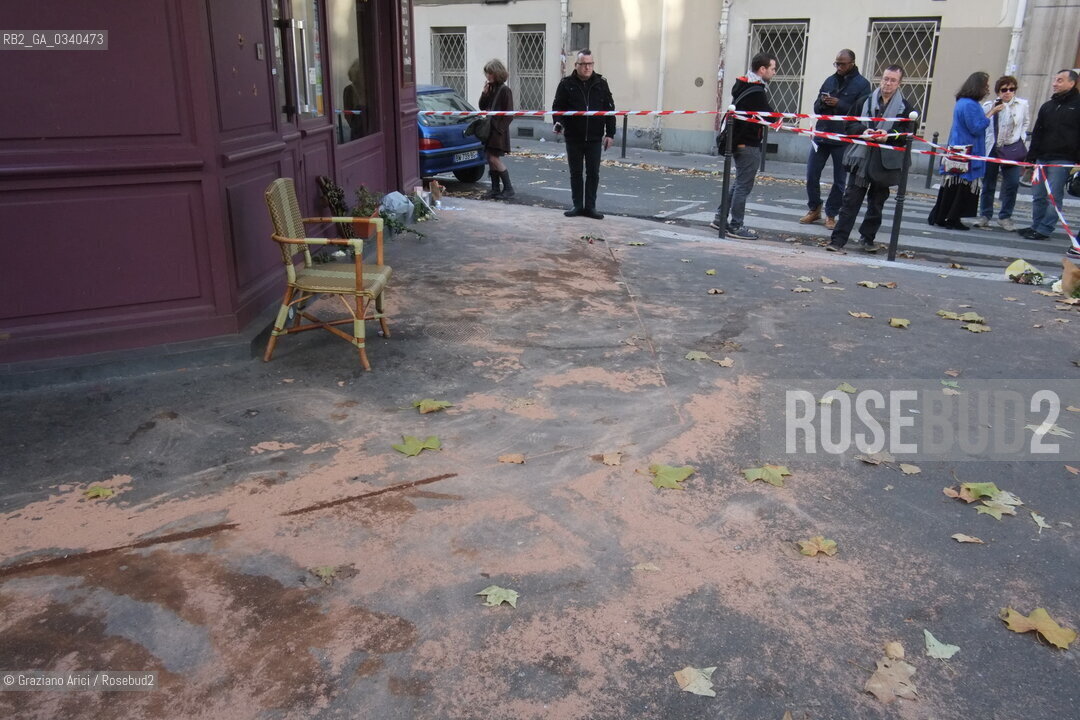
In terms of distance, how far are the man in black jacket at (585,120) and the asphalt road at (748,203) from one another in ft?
3.69

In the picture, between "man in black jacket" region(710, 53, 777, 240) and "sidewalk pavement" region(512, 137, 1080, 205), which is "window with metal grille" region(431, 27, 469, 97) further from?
"man in black jacket" region(710, 53, 777, 240)

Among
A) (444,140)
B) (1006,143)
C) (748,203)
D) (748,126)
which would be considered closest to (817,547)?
(748,126)

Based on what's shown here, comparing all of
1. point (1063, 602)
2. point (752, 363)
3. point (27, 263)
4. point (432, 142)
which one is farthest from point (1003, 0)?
point (27, 263)

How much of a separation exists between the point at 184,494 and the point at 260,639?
110cm

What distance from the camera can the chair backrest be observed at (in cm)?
488

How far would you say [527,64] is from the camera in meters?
20.7

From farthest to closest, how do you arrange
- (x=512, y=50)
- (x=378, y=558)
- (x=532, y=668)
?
(x=512, y=50) < (x=378, y=558) < (x=532, y=668)

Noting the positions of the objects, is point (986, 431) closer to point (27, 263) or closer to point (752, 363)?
point (752, 363)

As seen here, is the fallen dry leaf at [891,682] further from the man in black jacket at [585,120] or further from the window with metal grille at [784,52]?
the window with metal grille at [784,52]

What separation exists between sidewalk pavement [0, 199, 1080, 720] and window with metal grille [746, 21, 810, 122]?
12.7m

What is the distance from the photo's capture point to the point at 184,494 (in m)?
3.55

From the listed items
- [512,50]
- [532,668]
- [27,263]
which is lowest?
[532,668]

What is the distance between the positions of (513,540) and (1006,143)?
927cm

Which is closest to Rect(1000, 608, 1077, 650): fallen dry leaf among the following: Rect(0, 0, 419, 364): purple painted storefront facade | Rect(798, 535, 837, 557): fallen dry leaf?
Rect(798, 535, 837, 557): fallen dry leaf
